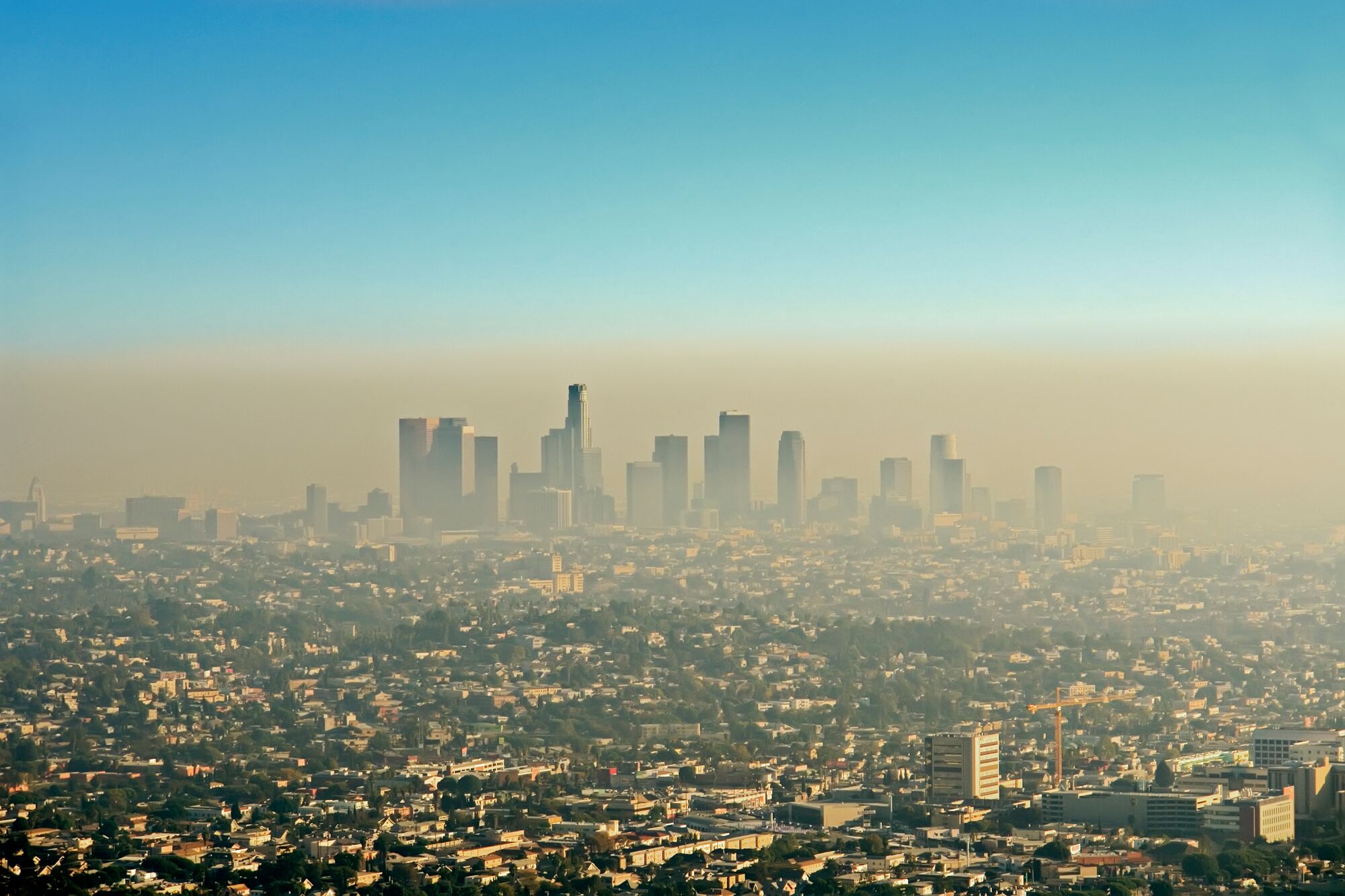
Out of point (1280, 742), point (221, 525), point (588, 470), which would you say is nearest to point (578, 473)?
point (588, 470)

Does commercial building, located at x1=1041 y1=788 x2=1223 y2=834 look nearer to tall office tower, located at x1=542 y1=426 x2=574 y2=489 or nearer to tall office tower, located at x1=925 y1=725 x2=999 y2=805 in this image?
tall office tower, located at x1=925 y1=725 x2=999 y2=805

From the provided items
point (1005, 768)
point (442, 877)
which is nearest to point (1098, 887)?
point (442, 877)

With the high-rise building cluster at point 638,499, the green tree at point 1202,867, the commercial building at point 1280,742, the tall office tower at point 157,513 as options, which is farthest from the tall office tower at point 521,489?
the green tree at point 1202,867

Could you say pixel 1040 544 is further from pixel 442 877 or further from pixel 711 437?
pixel 442 877

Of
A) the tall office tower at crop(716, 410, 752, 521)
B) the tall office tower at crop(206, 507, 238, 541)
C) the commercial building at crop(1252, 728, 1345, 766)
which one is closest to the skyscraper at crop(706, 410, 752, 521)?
the tall office tower at crop(716, 410, 752, 521)

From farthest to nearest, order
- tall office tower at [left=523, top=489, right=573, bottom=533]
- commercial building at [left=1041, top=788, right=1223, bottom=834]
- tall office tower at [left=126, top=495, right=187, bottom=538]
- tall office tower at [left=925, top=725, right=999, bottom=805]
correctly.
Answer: tall office tower at [left=523, top=489, right=573, bottom=533] → tall office tower at [left=126, top=495, right=187, bottom=538] → tall office tower at [left=925, top=725, right=999, bottom=805] → commercial building at [left=1041, top=788, right=1223, bottom=834]

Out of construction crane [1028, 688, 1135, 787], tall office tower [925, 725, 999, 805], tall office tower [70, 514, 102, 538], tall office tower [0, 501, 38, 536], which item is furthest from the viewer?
tall office tower [70, 514, 102, 538]

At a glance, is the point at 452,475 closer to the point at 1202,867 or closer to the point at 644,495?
the point at 644,495
